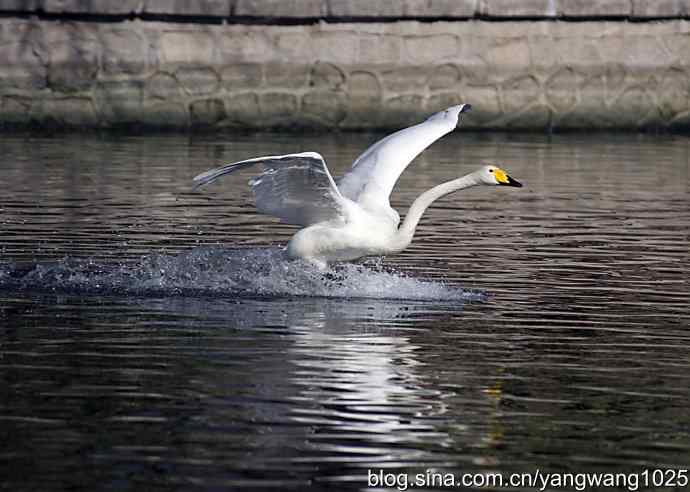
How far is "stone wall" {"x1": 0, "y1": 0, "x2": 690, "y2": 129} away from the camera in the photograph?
962 inches

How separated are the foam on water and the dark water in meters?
0.02

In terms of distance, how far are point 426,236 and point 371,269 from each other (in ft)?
6.44

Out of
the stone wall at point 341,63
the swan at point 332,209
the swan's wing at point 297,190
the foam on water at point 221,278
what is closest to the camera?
the swan's wing at point 297,190

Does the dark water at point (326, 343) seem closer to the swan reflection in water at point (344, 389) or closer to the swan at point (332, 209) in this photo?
the swan reflection in water at point (344, 389)

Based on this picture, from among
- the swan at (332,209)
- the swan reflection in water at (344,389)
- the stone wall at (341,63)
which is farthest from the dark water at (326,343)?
the stone wall at (341,63)

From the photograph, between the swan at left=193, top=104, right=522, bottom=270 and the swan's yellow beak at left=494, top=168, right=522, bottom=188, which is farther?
the swan's yellow beak at left=494, top=168, right=522, bottom=188

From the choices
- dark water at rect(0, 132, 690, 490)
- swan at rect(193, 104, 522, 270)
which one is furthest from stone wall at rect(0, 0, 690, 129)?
swan at rect(193, 104, 522, 270)

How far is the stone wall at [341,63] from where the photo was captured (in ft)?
80.2

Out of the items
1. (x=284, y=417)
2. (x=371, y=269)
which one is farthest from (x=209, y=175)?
(x=284, y=417)

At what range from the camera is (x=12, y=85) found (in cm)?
2420

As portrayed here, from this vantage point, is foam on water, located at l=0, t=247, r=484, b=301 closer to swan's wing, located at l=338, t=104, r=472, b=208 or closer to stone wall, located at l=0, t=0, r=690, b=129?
swan's wing, located at l=338, t=104, r=472, b=208

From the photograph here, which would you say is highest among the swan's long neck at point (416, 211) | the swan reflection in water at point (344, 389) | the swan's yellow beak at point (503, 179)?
the swan's yellow beak at point (503, 179)

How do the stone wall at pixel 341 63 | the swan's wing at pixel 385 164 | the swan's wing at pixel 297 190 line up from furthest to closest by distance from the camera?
the stone wall at pixel 341 63
the swan's wing at pixel 385 164
the swan's wing at pixel 297 190

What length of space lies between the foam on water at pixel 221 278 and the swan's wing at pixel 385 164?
21.1 inches
